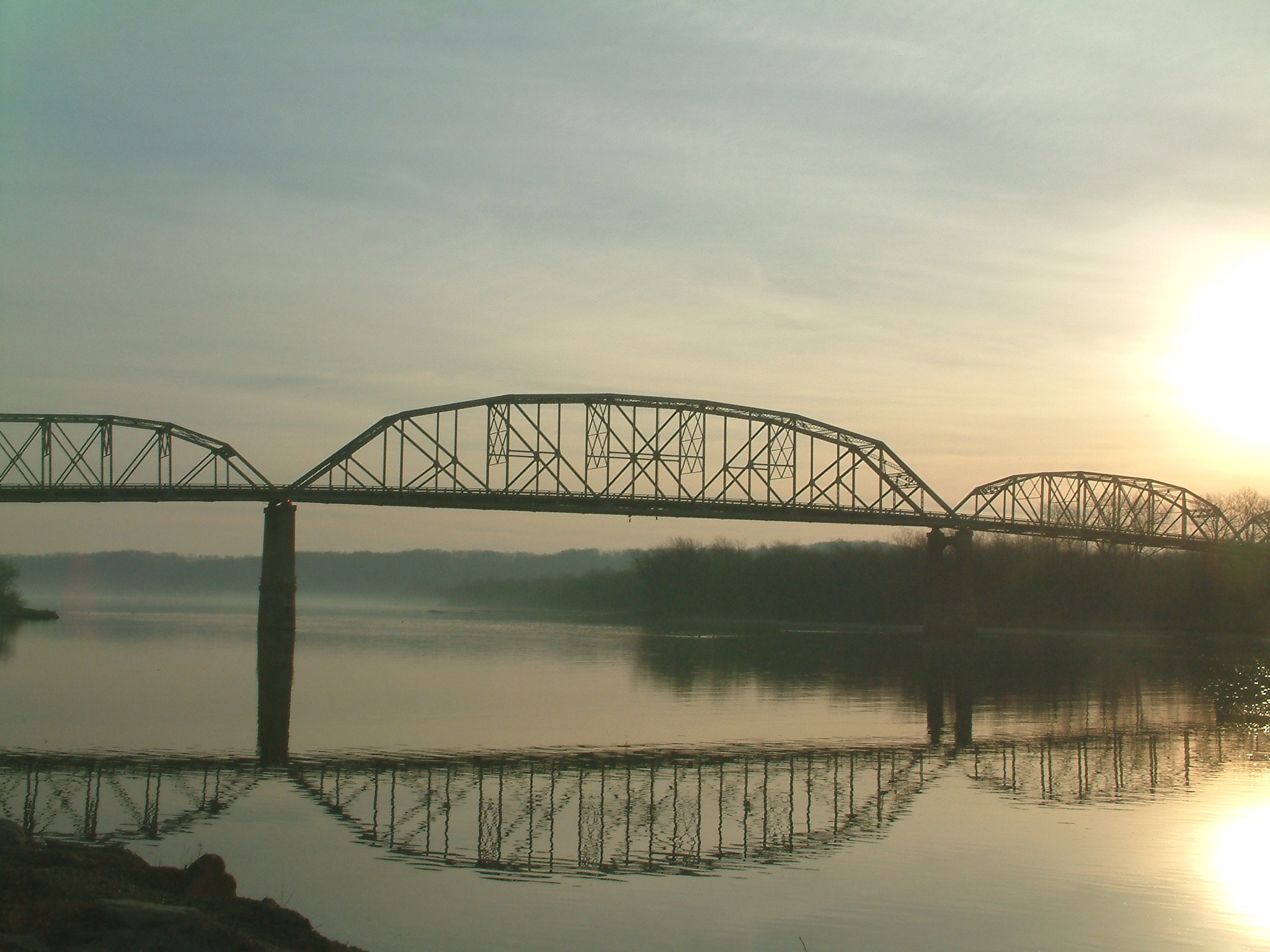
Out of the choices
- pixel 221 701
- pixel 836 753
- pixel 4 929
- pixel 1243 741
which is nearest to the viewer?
pixel 4 929

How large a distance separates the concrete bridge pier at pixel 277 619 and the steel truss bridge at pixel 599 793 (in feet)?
37.9

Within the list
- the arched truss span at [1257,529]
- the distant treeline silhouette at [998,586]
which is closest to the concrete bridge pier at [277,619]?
the distant treeline silhouette at [998,586]

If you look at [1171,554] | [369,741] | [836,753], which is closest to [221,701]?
[369,741]

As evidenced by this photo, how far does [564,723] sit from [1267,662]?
212 ft

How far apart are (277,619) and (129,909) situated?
7798cm

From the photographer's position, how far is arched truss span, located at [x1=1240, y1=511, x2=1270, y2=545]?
13750 centimetres

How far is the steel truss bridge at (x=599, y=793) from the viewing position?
21312 mm

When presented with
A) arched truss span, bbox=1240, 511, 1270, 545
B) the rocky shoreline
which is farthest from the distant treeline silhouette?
the rocky shoreline

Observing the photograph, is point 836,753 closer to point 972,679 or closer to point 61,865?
point 61,865

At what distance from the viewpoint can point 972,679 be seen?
6400cm

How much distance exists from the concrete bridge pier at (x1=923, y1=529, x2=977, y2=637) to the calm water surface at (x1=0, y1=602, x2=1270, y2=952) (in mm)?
51766

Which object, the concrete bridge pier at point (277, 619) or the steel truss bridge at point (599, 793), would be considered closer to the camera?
the steel truss bridge at point (599, 793)

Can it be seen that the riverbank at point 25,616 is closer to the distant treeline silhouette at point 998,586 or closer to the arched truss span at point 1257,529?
the distant treeline silhouette at point 998,586

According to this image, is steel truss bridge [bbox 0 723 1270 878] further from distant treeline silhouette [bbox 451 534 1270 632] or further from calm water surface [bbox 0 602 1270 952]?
distant treeline silhouette [bbox 451 534 1270 632]
